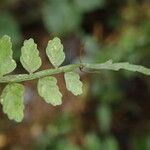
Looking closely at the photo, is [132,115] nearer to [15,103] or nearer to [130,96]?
[130,96]

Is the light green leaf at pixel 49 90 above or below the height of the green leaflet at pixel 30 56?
below

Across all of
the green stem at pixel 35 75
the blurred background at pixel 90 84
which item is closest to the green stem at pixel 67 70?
the green stem at pixel 35 75

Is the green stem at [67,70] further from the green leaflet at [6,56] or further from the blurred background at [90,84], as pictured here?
A: the blurred background at [90,84]

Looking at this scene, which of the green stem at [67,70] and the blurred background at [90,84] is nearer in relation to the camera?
the green stem at [67,70]

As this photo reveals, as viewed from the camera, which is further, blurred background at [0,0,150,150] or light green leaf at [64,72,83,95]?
blurred background at [0,0,150,150]

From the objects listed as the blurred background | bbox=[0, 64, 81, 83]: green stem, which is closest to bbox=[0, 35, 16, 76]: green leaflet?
bbox=[0, 64, 81, 83]: green stem

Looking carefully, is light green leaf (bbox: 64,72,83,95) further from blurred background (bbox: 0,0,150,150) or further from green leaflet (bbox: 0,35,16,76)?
blurred background (bbox: 0,0,150,150)

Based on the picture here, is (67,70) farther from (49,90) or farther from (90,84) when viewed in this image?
(90,84)
